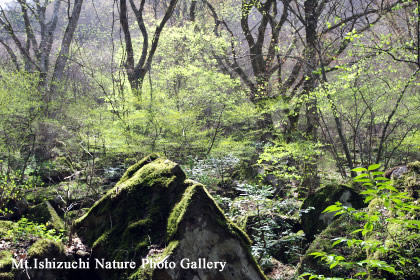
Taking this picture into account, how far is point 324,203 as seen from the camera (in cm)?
538

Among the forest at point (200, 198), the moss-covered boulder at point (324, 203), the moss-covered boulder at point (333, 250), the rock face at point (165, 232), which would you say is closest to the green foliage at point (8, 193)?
the forest at point (200, 198)

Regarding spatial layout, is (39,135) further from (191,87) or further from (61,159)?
(191,87)

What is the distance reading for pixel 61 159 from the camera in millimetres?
10078

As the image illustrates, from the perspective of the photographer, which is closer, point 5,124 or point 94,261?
point 94,261

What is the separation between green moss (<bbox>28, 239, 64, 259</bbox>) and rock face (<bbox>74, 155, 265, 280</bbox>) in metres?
0.40

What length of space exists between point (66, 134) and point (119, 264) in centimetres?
795

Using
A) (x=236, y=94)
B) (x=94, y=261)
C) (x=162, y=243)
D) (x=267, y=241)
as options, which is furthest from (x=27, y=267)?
(x=236, y=94)

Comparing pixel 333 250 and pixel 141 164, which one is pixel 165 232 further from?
pixel 333 250

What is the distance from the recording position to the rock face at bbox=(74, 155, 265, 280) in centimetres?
294

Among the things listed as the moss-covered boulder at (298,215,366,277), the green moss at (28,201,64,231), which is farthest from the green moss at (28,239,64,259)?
the moss-covered boulder at (298,215,366,277)

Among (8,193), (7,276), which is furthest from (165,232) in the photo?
(8,193)

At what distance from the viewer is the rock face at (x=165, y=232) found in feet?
9.64

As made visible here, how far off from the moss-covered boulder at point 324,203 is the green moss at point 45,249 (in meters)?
3.71

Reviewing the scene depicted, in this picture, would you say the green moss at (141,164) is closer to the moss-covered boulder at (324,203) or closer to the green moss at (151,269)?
the green moss at (151,269)
